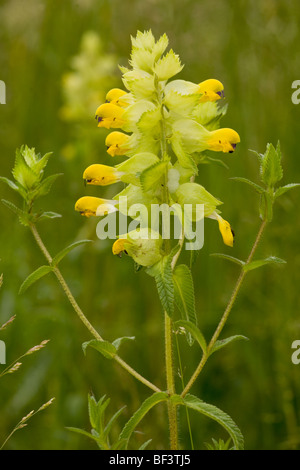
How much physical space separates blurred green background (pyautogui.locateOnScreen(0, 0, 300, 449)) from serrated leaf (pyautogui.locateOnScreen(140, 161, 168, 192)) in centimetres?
99

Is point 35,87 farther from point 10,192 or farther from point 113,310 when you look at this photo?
point 113,310

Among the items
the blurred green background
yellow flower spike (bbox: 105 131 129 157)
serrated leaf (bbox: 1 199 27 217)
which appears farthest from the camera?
the blurred green background

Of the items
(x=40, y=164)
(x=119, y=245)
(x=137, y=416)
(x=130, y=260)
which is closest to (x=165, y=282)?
(x=119, y=245)

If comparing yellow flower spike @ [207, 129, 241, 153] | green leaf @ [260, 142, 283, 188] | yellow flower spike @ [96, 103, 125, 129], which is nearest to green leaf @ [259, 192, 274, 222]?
green leaf @ [260, 142, 283, 188]

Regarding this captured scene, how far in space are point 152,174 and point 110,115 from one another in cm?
22

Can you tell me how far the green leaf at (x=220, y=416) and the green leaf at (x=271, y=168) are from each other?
0.50 meters

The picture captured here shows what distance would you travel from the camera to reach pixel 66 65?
4.12m

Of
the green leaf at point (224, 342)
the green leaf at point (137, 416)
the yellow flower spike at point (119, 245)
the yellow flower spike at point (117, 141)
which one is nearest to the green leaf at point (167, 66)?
the yellow flower spike at point (117, 141)

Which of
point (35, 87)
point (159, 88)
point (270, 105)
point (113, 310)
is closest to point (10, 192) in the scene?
point (35, 87)

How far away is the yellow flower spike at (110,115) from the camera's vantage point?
133 centimetres

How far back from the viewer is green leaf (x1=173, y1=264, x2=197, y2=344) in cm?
124

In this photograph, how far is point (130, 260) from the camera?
288 cm

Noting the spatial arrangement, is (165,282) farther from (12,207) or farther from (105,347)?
(12,207)

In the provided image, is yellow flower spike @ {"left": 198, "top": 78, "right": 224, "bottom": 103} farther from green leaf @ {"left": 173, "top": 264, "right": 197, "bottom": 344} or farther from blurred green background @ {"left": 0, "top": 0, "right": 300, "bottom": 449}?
blurred green background @ {"left": 0, "top": 0, "right": 300, "bottom": 449}
